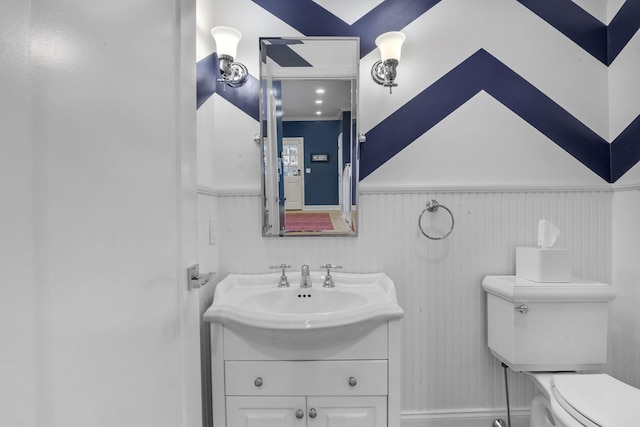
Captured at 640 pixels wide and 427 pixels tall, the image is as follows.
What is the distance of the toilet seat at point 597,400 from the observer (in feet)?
3.15

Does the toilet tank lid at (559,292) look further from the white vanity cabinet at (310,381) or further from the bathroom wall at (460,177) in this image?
the white vanity cabinet at (310,381)

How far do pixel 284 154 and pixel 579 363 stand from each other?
5.14 ft

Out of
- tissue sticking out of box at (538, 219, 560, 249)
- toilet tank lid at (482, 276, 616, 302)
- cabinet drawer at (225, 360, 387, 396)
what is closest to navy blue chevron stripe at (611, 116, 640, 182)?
tissue sticking out of box at (538, 219, 560, 249)

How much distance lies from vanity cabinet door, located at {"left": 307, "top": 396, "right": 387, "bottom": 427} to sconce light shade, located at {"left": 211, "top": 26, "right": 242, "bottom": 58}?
1512mm

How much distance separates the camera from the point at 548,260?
1397mm

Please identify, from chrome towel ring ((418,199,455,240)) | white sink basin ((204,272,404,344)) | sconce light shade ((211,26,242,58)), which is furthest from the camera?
chrome towel ring ((418,199,455,240))

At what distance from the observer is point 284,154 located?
5.18 feet

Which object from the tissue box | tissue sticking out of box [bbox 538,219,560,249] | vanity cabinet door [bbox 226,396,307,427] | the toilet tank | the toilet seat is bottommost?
vanity cabinet door [bbox 226,396,307,427]

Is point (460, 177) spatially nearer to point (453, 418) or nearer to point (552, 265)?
point (552, 265)

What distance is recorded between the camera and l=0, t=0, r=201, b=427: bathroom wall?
1.24 feet

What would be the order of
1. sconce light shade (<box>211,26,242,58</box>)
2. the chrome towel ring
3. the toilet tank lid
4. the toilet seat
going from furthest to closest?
the chrome towel ring, sconce light shade (<box>211,26,242,58</box>), the toilet tank lid, the toilet seat

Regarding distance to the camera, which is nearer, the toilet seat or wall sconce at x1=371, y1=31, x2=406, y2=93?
the toilet seat

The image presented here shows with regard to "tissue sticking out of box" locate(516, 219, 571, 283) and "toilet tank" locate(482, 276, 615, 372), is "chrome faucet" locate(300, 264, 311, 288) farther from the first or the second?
"tissue sticking out of box" locate(516, 219, 571, 283)

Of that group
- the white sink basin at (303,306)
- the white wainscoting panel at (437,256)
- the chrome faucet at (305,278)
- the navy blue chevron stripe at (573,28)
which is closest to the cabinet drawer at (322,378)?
the white sink basin at (303,306)
